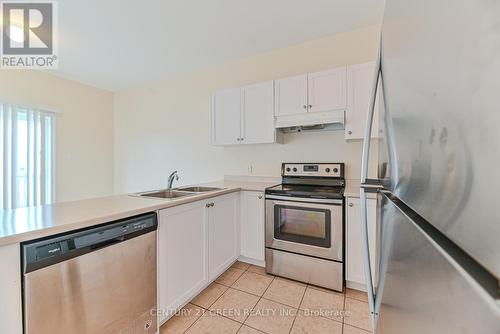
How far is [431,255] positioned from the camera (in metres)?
0.36

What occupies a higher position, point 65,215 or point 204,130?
point 204,130

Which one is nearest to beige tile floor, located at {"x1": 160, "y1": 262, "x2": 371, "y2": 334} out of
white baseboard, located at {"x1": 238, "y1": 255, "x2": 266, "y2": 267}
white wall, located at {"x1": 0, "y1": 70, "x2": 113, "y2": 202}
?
white baseboard, located at {"x1": 238, "y1": 255, "x2": 266, "y2": 267}

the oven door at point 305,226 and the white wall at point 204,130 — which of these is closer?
the oven door at point 305,226

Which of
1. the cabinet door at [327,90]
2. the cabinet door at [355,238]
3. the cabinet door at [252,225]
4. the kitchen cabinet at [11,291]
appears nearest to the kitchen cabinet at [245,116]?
the cabinet door at [327,90]

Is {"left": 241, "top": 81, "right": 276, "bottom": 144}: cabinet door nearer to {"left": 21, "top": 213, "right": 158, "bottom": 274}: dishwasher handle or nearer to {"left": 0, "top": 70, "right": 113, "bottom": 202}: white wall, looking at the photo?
{"left": 21, "top": 213, "right": 158, "bottom": 274}: dishwasher handle

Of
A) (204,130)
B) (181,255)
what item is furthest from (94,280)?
(204,130)

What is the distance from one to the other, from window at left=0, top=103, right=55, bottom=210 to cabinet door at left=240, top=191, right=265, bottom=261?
3208 mm

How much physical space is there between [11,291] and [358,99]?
263cm

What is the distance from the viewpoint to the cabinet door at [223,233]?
202 centimetres

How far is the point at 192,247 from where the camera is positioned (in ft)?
5.82

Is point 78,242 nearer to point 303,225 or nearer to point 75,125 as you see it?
point 303,225

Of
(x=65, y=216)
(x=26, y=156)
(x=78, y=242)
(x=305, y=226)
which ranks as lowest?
(x=305, y=226)

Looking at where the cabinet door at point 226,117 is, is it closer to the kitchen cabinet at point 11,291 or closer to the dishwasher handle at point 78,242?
the dishwasher handle at point 78,242

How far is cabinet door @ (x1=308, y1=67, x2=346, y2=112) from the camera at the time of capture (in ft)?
7.04
